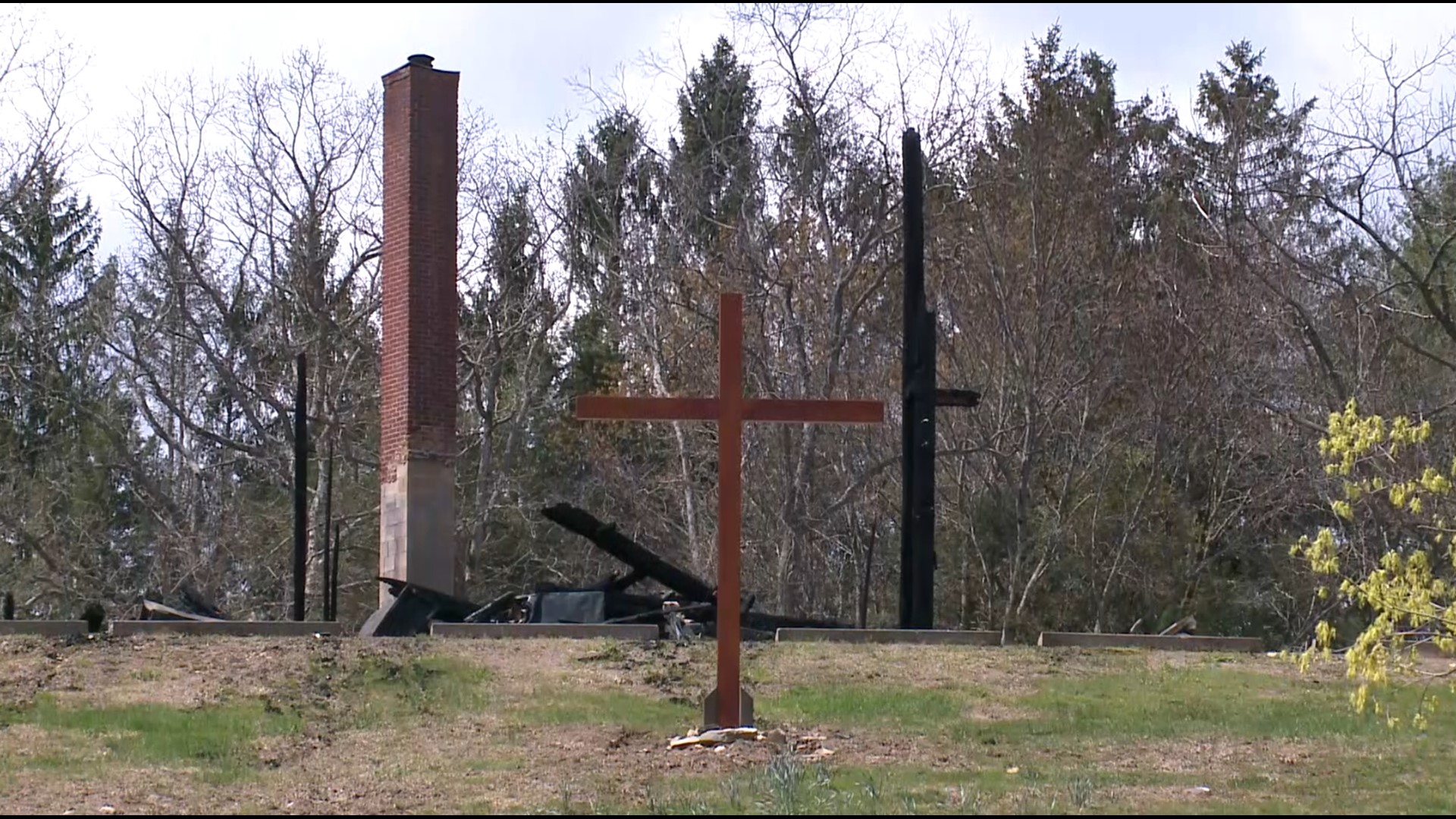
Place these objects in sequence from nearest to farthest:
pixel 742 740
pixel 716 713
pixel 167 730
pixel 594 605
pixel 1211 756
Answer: pixel 1211 756 < pixel 742 740 < pixel 716 713 < pixel 167 730 < pixel 594 605

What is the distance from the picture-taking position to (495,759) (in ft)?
37.6

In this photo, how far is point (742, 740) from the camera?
11781mm

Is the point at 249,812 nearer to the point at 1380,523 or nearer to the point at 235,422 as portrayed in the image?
the point at 1380,523

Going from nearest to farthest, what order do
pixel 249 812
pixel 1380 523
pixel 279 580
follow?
1. pixel 249 812
2. pixel 1380 523
3. pixel 279 580

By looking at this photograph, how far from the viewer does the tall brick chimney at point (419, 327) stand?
25.0m

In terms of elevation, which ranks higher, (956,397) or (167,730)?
(956,397)

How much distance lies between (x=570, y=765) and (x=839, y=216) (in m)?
24.2

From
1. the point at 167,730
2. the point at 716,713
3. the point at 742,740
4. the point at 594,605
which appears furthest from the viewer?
the point at 594,605

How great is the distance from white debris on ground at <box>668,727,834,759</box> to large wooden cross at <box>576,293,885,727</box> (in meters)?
0.12

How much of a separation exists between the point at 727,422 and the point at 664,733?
230 centimetres

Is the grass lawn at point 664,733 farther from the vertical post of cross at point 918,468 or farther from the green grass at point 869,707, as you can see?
the vertical post of cross at point 918,468

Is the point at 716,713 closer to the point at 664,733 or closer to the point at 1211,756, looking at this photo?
the point at 664,733

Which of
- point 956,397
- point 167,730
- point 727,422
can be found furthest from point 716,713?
point 956,397

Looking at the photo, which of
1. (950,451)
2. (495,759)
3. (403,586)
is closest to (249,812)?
(495,759)
